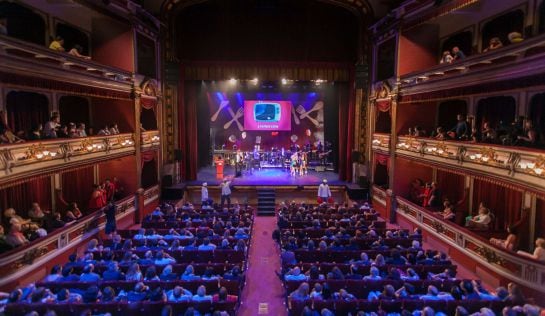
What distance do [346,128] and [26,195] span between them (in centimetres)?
1570

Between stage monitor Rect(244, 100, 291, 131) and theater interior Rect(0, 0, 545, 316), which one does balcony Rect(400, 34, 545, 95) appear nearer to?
theater interior Rect(0, 0, 545, 316)

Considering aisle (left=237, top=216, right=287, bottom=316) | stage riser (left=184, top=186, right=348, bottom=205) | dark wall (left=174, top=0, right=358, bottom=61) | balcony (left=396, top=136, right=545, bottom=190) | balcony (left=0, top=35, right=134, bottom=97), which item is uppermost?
dark wall (left=174, top=0, right=358, bottom=61)

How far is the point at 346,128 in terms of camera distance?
72.8 ft

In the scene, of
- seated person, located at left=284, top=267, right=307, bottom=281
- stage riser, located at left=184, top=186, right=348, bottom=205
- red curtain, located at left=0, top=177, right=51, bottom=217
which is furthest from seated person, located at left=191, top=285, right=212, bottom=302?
stage riser, located at left=184, top=186, right=348, bottom=205

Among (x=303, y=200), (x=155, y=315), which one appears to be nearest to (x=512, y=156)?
(x=155, y=315)

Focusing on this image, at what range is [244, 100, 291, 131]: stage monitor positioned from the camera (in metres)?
26.1

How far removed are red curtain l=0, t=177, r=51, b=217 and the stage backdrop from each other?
40.4ft

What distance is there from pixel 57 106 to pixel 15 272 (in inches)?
293

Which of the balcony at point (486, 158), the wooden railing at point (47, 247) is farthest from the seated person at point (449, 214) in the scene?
the wooden railing at point (47, 247)

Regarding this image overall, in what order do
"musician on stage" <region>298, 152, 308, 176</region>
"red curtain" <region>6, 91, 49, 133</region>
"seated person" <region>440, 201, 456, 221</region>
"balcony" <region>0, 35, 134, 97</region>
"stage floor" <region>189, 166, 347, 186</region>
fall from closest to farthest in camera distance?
"balcony" <region>0, 35, 134, 97</region> → "red curtain" <region>6, 91, 49, 133</region> → "seated person" <region>440, 201, 456, 221</region> → "stage floor" <region>189, 166, 347, 186</region> → "musician on stage" <region>298, 152, 308, 176</region>

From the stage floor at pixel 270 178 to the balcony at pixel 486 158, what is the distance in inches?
257

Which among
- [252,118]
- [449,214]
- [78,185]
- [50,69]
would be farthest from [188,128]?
[449,214]

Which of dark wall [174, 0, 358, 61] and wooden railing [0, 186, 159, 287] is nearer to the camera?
wooden railing [0, 186, 159, 287]

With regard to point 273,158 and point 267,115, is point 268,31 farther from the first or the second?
point 273,158
